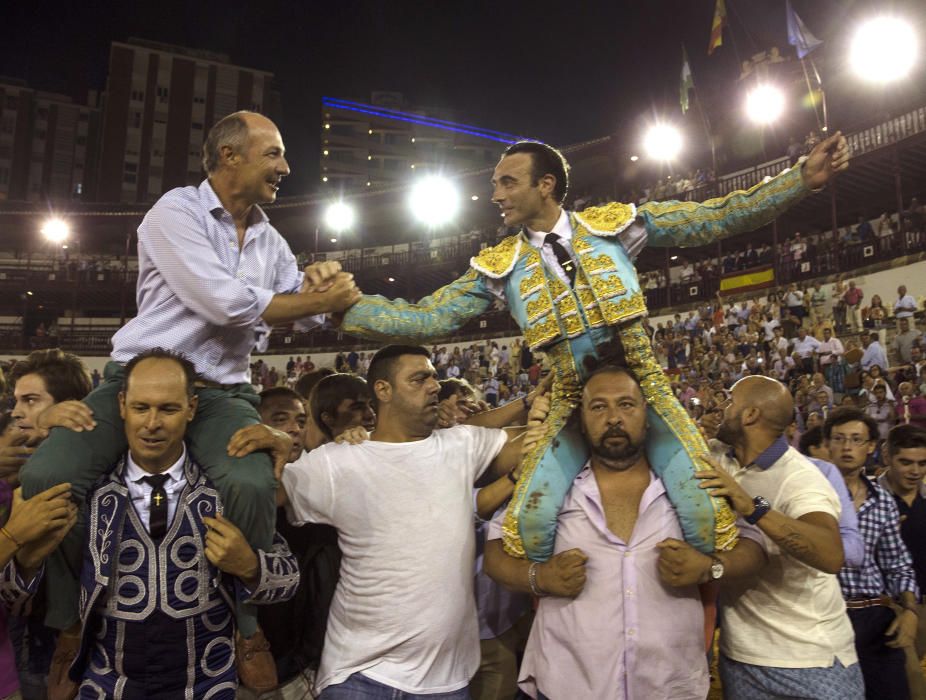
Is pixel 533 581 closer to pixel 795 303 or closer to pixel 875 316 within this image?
pixel 875 316

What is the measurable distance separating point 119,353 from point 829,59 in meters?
24.5

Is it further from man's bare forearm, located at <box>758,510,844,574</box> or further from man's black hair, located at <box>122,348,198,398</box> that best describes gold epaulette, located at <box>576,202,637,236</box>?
man's black hair, located at <box>122,348,198,398</box>

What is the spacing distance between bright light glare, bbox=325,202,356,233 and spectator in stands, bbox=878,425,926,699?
24.4 meters

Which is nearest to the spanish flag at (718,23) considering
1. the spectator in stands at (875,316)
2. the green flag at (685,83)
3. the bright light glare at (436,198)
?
the green flag at (685,83)

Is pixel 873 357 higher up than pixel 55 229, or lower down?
lower down

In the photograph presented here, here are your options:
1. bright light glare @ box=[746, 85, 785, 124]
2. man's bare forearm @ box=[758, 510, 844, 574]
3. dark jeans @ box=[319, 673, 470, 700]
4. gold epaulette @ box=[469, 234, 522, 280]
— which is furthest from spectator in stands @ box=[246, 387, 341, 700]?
bright light glare @ box=[746, 85, 785, 124]

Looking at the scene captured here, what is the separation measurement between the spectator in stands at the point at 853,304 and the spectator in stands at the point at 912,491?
11.2 meters

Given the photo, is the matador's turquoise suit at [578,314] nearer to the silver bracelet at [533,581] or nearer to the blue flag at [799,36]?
the silver bracelet at [533,581]

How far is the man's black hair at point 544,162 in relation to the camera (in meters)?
2.99

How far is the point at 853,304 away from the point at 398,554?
14.4 m

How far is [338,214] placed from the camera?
88.1 ft

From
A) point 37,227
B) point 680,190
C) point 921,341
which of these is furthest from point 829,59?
point 37,227

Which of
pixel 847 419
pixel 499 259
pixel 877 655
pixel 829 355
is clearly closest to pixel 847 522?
pixel 877 655

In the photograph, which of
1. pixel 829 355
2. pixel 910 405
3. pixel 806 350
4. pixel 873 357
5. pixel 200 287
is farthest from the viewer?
pixel 806 350
